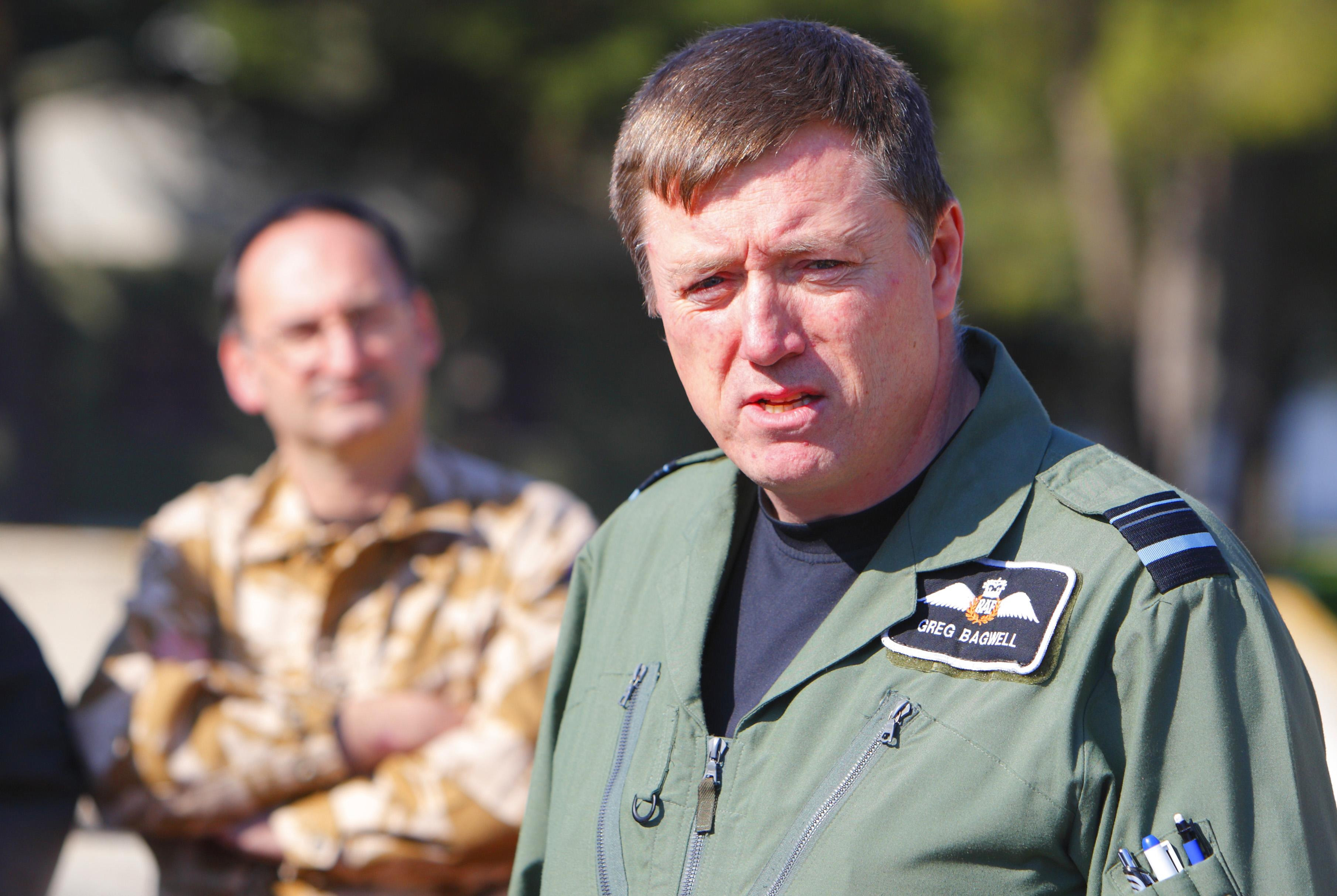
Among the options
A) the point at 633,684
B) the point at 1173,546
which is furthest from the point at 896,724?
the point at 633,684

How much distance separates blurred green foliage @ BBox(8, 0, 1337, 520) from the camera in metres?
8.54

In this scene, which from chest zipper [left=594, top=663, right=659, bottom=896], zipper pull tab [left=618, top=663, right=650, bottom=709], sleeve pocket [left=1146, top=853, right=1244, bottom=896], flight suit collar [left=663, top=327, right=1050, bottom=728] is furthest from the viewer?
zipper pull tab [left=618, top=663, right=650, bottom=709]

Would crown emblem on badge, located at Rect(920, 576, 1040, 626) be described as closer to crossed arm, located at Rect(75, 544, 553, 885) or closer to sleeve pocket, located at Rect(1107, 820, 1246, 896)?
sleeve pocket, located at Rect(1107, 820, 1246, 896)

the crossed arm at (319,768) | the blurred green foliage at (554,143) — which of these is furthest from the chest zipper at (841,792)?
the blurred green foliage at (554,143)

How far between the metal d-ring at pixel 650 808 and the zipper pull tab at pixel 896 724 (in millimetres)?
320

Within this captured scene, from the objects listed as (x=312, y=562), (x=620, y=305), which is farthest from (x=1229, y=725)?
(x=620, y=305)

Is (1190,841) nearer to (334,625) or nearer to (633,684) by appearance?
(633,684)

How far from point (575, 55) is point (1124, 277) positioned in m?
5.53

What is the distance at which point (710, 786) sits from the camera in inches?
59.9

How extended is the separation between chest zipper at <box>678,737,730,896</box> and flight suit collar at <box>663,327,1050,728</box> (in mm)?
56

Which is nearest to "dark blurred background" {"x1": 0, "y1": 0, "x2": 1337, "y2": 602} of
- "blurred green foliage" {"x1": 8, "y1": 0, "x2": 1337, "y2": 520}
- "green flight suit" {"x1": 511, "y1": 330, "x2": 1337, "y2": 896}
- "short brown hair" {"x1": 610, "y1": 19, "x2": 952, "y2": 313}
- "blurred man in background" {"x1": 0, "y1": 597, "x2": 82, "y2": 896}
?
"blurred green foliage" {"x1": 8, "y1": 0, "x2": 1337, "y2": 520}

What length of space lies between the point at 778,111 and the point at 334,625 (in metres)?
1.52

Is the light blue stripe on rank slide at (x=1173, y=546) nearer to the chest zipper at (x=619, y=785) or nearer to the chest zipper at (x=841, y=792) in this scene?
the chest zipper at (x=841, y=792)

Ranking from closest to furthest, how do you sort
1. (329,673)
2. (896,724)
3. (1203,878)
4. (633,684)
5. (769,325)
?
1. (1203,878)
2. (896,724)
3. (769,325)
4. (633,684)
5. (329,673)
